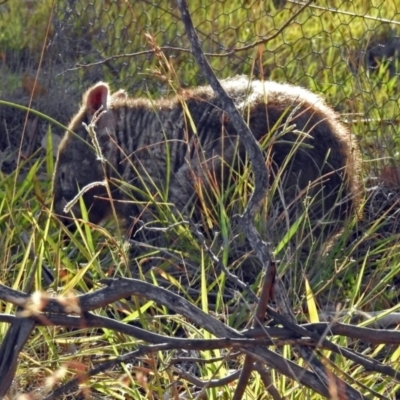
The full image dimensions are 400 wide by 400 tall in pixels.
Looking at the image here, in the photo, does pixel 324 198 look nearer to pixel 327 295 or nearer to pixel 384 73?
pixel 327 295

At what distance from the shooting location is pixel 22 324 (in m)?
1.73

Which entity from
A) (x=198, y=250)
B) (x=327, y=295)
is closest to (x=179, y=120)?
(x=198, y=250)

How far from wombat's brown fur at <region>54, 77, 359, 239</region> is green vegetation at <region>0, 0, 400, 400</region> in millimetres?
129

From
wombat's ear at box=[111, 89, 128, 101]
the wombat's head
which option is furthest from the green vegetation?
wombat's ear at box=[111, 89, 128, 101]

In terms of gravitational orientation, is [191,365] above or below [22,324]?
below

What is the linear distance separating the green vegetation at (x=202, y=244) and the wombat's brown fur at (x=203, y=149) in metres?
0.13

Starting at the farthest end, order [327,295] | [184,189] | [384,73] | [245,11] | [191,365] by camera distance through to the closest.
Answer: [245,11] → [384,73] → [184,189] → [327,295] → [191,365]

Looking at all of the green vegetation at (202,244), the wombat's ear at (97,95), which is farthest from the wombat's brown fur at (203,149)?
the green vegetation at (202,244)

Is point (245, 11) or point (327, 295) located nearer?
point (327, 295)

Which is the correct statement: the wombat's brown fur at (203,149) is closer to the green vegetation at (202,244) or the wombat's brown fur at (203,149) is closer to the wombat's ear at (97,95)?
the wombat's ear at (97,95)

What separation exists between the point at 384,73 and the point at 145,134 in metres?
1.47

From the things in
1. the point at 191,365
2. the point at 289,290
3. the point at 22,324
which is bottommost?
the point at 191,365

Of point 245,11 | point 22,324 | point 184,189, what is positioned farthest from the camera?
point 245,11

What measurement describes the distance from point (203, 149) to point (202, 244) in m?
1.82
